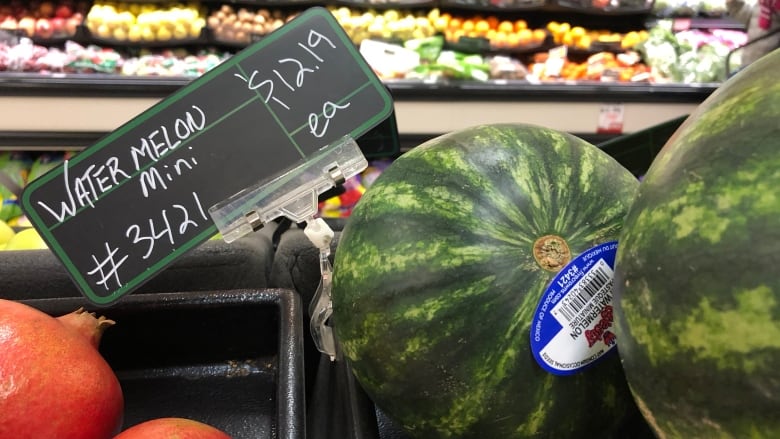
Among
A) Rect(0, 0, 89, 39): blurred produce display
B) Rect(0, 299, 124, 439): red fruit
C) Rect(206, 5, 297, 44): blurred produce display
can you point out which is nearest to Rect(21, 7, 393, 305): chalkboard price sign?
Rect(0, 299, 124, 439): red fruit

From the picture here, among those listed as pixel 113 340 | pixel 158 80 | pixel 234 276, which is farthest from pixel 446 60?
pixel 113 340

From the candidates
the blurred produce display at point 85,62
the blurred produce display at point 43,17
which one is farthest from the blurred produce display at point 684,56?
the blurred produce display at point 43,17

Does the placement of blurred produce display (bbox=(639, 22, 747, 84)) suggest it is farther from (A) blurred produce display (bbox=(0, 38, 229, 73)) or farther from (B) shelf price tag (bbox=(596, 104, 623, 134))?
(A) blurred produce display (bbox=(0, 38, 229, 73))

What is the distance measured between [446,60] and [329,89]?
244 cm

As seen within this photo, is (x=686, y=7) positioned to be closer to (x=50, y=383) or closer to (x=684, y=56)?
(x=684, y=56)

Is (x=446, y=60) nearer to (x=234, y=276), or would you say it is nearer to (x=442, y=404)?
(x=234, y=276)

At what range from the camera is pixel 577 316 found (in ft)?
1.76

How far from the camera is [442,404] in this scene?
534mm

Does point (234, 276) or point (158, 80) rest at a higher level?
point (234, 276)

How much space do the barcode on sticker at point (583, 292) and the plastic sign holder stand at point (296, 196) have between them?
0.96 feet

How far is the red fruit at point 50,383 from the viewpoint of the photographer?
0.49 m

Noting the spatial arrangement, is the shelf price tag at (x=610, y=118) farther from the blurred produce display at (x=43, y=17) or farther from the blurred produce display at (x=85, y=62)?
the blurred produce display at (x=43, y=17)

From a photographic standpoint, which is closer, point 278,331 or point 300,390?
point 300,390

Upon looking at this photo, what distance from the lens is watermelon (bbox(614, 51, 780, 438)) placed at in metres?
0.34
